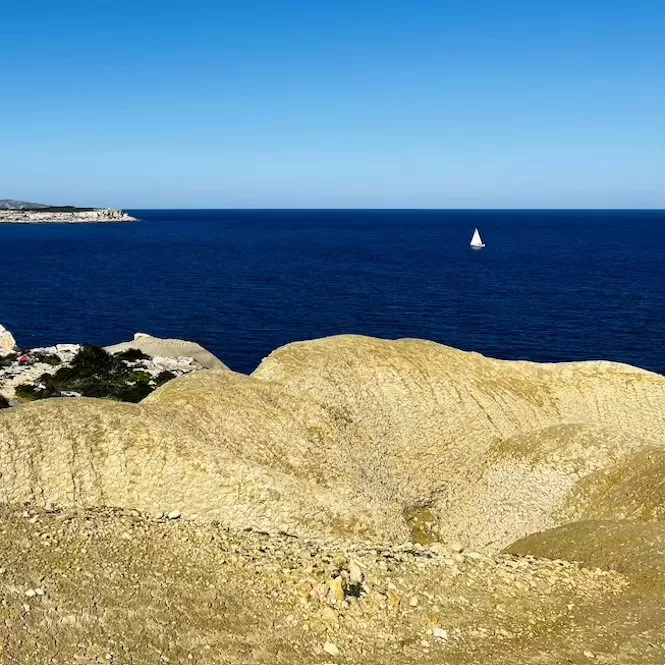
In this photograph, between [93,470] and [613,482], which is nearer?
[93,470]

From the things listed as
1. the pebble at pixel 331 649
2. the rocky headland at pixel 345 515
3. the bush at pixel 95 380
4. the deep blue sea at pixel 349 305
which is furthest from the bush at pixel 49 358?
the pebble at pixel 331 649

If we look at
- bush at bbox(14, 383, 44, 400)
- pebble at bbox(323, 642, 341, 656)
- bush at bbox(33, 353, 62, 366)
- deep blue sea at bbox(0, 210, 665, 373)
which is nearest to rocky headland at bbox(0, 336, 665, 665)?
pebble at bbox(323, 642, 341, 656)

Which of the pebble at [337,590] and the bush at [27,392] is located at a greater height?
the pebble at [337,590]

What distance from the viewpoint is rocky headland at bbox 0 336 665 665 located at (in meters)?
18.0

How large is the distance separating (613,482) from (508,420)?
9.15m

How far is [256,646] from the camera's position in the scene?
17.4m

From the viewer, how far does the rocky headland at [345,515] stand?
1802 cm

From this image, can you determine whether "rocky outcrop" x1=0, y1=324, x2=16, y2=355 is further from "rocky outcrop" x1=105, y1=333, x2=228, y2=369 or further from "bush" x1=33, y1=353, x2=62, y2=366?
"rocky outcrop" x1=105, y1=333, x2=228, y2=369

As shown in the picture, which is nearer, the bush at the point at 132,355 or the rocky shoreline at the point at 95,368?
the rocky shoreline at the point at 95,368

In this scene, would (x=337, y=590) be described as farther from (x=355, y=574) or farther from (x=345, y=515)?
(x=345, y=515)

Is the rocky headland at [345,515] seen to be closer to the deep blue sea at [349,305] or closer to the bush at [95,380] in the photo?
the bush at [95,380]

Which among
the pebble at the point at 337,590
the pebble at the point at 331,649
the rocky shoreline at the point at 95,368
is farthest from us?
the rocky shoreline at the point at 95,368

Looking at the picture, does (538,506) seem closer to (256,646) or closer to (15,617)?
(256,646)

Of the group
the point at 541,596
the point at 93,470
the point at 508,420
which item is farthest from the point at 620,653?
the point at 508,420
